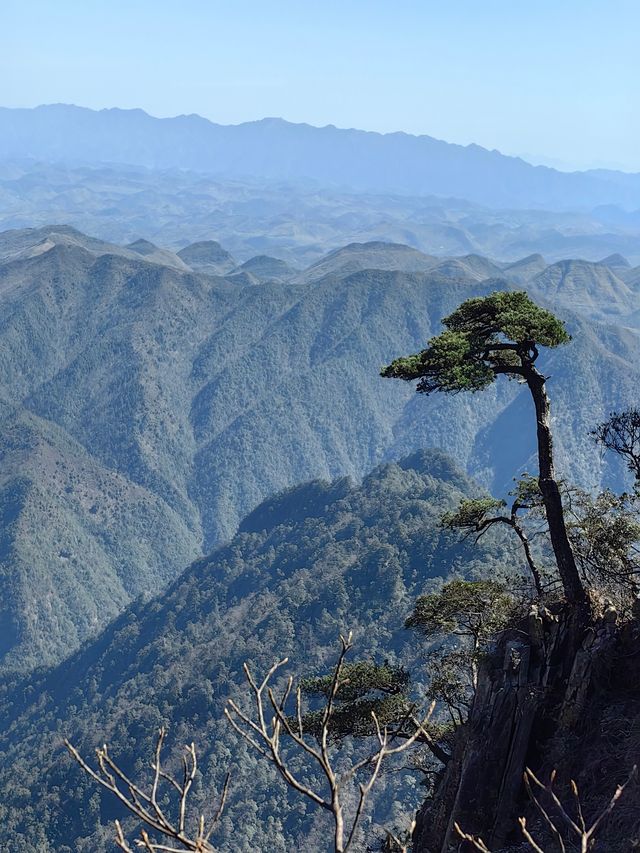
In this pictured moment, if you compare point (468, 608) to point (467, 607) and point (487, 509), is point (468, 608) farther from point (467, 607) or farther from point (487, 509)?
point (487, 509)

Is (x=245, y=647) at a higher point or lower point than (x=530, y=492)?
lower

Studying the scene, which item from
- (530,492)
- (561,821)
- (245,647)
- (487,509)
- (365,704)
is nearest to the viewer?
(561,821)

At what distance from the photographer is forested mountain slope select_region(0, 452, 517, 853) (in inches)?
3253

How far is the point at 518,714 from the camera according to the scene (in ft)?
63.7

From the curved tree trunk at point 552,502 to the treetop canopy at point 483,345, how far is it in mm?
935

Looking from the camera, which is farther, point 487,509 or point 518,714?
point 487,509

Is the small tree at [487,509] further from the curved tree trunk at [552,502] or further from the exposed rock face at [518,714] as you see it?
the exposed rock face at [518,714]

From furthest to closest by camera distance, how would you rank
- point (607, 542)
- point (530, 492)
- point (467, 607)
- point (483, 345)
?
point (467, 607) → point (530, 492) → point (607, 542) → point (483, 345)

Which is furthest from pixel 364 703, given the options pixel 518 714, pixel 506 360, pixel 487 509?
pixel 506 360

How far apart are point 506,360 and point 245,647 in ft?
283

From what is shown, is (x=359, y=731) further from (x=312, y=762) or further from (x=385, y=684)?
(x=312, y=762)

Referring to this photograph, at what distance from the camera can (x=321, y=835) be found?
73.8m

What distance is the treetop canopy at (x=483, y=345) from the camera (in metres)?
21.8

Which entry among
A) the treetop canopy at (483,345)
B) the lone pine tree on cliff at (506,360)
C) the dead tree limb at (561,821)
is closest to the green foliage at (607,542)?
the lone pine tree on cliff at (506,360)
